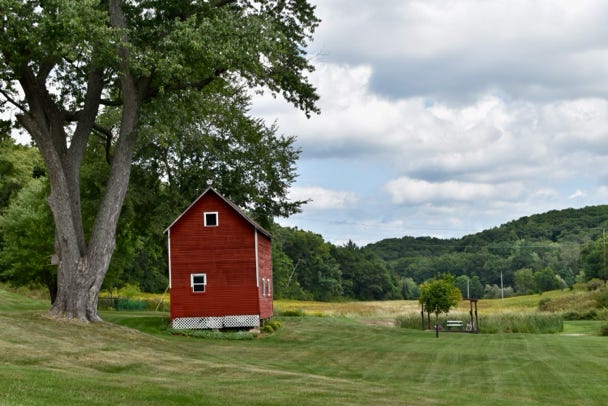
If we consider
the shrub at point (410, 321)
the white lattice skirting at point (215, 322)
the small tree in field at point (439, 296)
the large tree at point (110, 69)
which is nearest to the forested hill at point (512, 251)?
the shrub at point (410, 321)

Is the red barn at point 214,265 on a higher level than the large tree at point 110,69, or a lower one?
lower

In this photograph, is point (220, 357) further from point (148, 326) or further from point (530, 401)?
point (148, 326)

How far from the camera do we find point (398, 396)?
1625cm

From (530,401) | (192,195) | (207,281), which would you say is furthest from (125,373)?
(192,195)

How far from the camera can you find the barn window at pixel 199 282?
125 ft

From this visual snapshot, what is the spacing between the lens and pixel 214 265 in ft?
125

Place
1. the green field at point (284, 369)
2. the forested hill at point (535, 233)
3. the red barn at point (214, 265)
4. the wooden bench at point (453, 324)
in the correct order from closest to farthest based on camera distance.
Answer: the green field at point (284, 369), the red barn at point (214, 265), the wooden bench at point (453, 324), the forested hill at point (535, 233)

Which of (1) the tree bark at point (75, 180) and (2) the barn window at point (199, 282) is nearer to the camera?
(1) the tree bark at point (75, 180)

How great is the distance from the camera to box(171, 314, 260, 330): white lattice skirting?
37719mm

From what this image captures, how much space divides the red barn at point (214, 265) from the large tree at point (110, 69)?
9112 millimetres

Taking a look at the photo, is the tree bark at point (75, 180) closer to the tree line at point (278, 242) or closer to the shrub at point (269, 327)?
the tree line at point (278, 242)

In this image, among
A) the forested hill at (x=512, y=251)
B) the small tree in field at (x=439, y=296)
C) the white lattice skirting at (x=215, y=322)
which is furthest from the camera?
the forested hill at (x=512, y=251)

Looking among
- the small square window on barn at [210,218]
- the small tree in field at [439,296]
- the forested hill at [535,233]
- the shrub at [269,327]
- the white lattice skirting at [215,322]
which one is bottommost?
the shrub at [269,327]

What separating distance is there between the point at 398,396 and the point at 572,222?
499 feet
